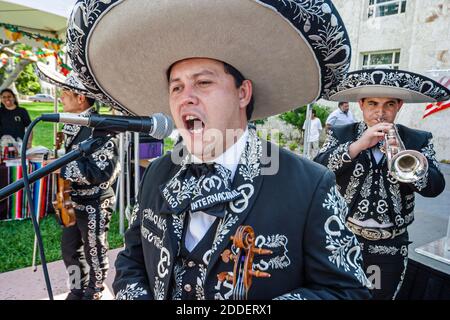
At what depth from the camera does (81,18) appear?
4.37 feet

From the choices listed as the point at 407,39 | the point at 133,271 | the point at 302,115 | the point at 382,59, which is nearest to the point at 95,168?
the point at 133,271

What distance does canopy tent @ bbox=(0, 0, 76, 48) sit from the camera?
3.79m

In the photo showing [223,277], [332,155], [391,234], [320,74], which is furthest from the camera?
[332,155]

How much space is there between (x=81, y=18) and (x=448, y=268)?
332cm

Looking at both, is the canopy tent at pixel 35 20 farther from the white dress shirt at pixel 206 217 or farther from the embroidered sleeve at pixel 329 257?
the embroidered sleeve at pixel 329 257

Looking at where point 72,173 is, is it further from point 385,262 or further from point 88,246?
point 385,262

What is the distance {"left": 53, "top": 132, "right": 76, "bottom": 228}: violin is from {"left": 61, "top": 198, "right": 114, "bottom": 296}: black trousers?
0.08m

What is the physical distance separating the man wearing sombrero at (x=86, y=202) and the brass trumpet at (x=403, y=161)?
2.29m

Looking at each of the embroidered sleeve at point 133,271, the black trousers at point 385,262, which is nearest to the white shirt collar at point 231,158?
the embroidered sleeve at point 133,271

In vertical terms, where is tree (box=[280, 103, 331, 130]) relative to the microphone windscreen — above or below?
above

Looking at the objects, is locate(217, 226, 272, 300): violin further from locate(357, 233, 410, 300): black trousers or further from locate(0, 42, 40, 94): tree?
locate(0, 42, 40, 94): tree

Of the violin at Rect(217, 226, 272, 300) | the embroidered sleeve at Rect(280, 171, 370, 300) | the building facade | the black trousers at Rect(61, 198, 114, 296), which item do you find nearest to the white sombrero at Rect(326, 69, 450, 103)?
the embroidered sleeve at Rect(280, 171, 370, 300)
